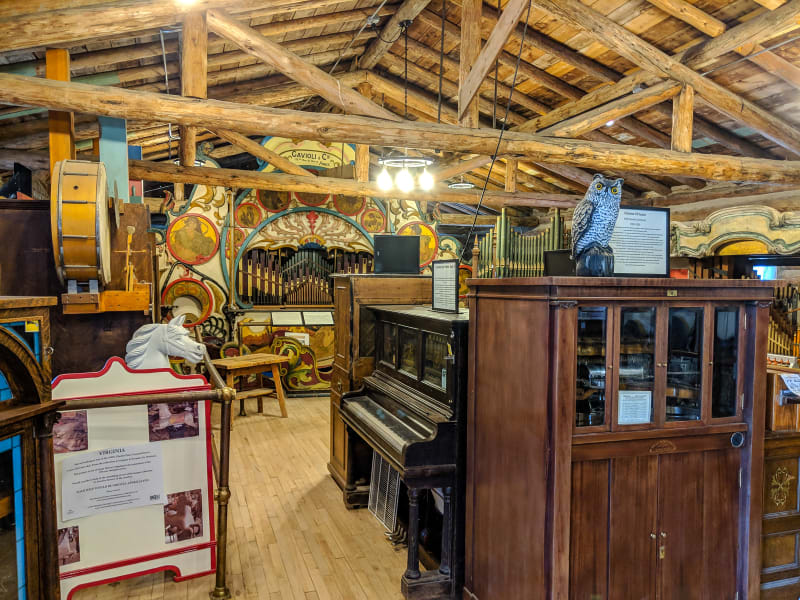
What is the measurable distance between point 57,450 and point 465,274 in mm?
7872

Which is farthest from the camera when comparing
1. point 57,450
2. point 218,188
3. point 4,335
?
point 218,188

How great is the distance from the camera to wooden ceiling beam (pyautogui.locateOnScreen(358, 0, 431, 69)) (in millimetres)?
5133

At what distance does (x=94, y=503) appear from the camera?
7.97 feet

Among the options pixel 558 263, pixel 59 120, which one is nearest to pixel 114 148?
pixel 59 120

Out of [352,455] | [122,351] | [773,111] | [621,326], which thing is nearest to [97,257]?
[122,351]

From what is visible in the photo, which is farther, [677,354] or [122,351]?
[122,351]

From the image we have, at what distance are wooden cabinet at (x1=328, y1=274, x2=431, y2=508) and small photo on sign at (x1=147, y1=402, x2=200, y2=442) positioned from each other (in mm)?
1265

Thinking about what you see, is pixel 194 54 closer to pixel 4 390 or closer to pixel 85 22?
pixel 85 22

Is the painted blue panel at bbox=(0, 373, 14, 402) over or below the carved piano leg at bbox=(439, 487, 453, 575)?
over

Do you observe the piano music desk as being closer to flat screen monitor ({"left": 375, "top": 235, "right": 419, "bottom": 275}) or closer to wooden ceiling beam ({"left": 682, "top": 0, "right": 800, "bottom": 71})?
flat screen monitor ({"left": 375, "top": 235, "right": 419, "bottom": 275})

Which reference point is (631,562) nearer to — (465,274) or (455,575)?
(455,575)

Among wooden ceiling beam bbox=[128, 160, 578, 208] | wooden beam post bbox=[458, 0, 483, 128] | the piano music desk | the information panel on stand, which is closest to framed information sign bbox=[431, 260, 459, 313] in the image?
the information panel on stand

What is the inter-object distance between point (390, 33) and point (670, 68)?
2821 millimetres

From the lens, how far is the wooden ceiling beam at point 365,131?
3.63 meters
